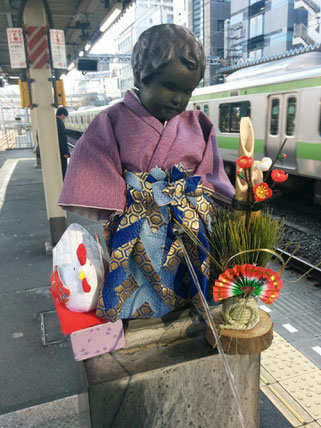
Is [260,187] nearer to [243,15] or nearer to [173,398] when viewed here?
[173,398]

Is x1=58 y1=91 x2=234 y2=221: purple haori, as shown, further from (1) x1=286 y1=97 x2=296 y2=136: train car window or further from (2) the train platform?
(1) x1=286 y1=97 x2=296 y2=136: train car window

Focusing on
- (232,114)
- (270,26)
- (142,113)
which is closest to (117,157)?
(142,113)

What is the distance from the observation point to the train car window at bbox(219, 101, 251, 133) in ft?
31.1

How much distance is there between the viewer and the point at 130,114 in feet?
5.48

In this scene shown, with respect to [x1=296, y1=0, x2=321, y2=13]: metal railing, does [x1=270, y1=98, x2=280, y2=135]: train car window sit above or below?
below

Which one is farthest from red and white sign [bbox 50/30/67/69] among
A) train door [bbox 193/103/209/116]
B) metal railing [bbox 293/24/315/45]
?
metal railing [bbox 293/24/315/45]

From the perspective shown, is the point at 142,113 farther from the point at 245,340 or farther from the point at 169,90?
the point at 245,340

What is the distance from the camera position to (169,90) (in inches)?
62.0

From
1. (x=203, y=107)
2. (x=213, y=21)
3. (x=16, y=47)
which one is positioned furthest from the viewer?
(x=213, y=21)

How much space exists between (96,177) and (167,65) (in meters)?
0.55

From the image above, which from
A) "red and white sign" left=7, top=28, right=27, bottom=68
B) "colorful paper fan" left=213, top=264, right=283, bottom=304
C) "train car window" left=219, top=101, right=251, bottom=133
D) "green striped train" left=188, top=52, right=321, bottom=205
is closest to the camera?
"colorful paper fan" left=213, top=264, right=283, bottom=304

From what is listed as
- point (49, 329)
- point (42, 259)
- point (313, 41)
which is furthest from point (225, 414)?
point (313, 41)

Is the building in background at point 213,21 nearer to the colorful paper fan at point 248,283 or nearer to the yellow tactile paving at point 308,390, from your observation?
the yellow tactile paving at point 308,390

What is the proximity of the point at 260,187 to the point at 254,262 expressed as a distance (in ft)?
1.03
